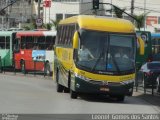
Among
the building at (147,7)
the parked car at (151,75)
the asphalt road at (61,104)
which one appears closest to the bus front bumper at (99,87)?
the asphalt road at (61,104)

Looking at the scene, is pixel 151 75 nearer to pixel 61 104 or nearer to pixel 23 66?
pixel 61 104

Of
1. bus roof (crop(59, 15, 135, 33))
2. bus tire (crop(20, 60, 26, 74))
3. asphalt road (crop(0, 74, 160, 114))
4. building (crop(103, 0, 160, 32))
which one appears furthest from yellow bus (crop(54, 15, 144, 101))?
building (crop(103, 0, 160, 32))

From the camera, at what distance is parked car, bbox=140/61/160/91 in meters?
31.2

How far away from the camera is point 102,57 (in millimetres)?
24672

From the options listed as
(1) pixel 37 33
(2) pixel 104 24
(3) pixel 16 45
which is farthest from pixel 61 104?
(3) pixel 16 45

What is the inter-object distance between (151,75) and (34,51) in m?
13.3

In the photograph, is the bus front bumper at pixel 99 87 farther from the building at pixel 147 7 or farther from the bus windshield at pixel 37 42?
the building at pixel 147 7

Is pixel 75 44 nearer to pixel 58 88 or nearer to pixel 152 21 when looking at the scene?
pixel 58 88

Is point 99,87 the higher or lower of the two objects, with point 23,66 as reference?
higher

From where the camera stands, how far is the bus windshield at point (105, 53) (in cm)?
2459

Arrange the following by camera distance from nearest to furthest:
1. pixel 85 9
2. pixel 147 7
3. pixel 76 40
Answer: pixel 76 40 → pixel 85 9 → pixel 147 7

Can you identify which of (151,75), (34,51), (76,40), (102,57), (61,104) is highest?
(76,40)

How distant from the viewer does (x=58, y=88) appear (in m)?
29.2

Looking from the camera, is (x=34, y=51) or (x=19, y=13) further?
(x=19, y=13)
